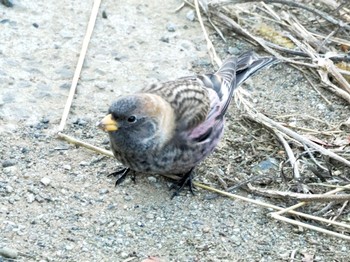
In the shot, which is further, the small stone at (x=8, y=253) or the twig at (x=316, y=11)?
the twig at (x=316, y=11)

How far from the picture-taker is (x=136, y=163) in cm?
541

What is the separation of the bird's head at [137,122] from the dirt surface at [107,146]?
39cm

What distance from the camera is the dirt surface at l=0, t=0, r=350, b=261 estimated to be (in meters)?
5.14

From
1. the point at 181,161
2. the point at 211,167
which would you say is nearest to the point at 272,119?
the point at 211,167

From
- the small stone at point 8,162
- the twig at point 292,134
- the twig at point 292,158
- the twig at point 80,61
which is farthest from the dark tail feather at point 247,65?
the small stone at point 8,162

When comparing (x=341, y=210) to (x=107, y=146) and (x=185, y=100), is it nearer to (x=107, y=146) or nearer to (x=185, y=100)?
(x=185, y=100)

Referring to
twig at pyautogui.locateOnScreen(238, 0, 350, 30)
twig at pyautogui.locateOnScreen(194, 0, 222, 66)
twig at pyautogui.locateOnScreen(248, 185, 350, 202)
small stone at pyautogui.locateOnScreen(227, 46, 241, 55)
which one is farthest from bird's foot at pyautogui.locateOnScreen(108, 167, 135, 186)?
twig at pyautogui.locateOnScreen(238, 0, 350, 30)

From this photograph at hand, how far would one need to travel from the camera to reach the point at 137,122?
5.37m

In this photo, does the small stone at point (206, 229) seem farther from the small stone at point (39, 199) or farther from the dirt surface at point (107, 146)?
the small stone at point (39, 199)

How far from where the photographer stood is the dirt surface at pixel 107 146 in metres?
5.14

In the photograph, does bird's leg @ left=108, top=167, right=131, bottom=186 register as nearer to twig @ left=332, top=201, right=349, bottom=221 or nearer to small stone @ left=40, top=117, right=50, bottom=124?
small stone @ left=40, top=117, right=50, bottom=124

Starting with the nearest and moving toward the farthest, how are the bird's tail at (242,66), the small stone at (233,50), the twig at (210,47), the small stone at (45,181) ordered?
the small stone at (45,181)
the bird's tail at (242,66)
the twig at (210,47)
the small stone at (233,50)

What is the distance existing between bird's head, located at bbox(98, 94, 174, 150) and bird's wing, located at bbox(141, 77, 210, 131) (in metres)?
0.11

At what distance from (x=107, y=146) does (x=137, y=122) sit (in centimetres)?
65
